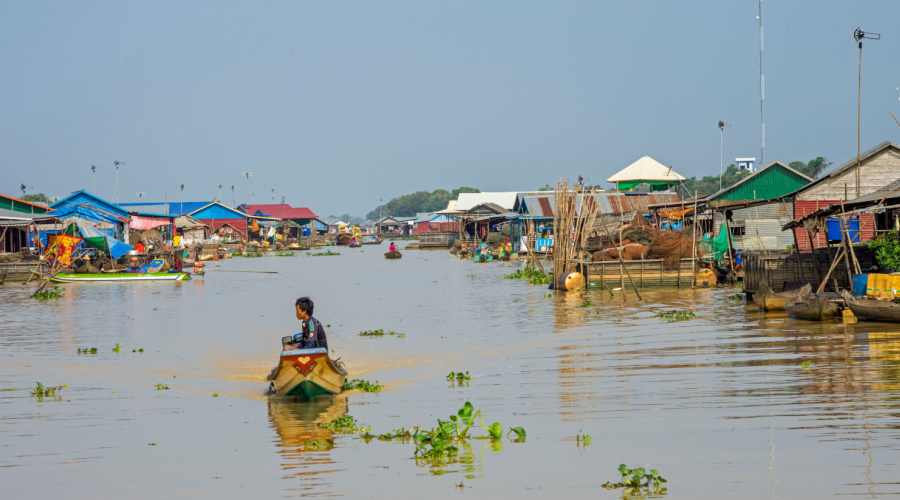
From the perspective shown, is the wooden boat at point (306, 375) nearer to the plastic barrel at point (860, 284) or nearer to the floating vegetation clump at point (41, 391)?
the floating vegetation clump at point (41, 391)

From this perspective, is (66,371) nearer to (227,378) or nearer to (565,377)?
(227,378)

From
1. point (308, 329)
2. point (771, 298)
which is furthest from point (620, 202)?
point (308, 329)

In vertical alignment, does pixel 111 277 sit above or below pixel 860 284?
below

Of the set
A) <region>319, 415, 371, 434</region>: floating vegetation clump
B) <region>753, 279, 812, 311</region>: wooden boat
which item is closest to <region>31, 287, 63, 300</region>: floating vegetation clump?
<region>319, 415, 371, 434</region>: floating vegetation clump

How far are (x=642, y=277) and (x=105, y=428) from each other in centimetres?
1956

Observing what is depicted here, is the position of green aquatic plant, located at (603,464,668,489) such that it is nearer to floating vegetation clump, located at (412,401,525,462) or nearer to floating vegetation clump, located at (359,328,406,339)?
floating vegetation clump, located at (412,401,525,462)

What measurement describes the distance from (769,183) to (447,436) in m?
32.1

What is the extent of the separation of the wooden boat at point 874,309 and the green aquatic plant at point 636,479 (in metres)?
10.7

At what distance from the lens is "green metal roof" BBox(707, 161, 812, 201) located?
118ft

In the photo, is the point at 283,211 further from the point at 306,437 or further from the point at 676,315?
the point at 306,437

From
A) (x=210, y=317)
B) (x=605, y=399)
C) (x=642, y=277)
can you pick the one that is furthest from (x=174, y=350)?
(x=642, y=277)

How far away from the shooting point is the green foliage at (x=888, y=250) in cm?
1625

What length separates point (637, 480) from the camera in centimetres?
632

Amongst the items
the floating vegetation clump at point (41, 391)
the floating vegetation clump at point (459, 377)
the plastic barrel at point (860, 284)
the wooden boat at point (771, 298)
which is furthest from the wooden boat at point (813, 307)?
the floating vegetation clump at point (41, 391)
